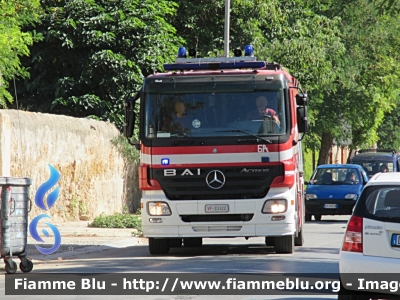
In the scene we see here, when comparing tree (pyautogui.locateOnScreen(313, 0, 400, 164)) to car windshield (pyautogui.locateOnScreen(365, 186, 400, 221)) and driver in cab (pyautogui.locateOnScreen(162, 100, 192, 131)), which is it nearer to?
driver in cab (pyautogui.locateOnScreen(162, 100, 192, 131))

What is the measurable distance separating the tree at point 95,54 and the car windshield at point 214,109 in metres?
13.5

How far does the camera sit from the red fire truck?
14.9 metres

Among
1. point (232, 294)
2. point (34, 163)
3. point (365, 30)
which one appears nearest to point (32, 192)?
point (34, 163)

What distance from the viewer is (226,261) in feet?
47.0

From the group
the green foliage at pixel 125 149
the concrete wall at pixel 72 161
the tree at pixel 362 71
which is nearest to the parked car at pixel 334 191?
the green foliage at pixel 125 149

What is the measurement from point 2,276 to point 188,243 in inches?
233

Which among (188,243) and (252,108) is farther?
(188,243)

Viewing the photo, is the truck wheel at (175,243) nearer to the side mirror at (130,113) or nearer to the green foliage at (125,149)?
the side mirror at (130,113)

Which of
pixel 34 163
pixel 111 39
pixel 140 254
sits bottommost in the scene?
pixel 140 254

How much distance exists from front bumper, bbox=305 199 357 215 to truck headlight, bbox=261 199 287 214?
39.7ft

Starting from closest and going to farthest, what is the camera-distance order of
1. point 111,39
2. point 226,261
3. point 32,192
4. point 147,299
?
point 147,299 < point 226,261 < point 32,192 < point 111,39

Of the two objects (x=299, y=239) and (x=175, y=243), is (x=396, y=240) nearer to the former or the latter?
(x=175, y=243)

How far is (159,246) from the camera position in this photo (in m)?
15.9

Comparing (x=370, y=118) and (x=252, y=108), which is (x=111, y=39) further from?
(x=370, y=118)
